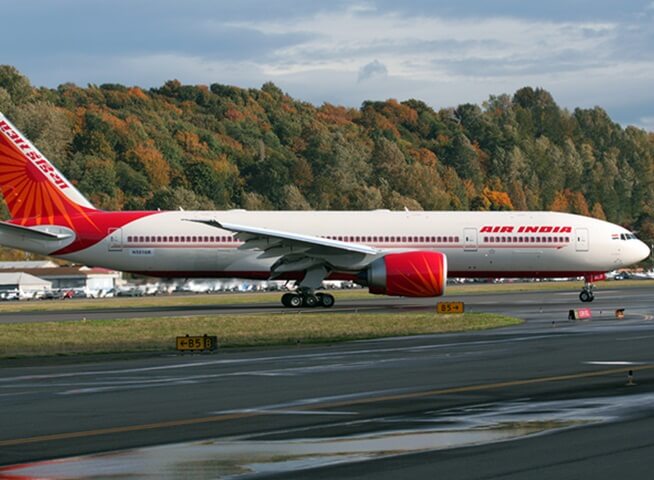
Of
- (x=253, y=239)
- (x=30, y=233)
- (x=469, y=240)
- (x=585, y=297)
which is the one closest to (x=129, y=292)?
(x=30, y=233)

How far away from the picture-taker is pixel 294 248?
162 feet

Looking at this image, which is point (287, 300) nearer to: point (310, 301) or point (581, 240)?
point (310, 301)

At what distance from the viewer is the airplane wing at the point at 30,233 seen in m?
50.2

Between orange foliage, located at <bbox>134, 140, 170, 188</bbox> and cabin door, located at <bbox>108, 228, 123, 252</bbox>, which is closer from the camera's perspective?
cabin door, located at <bbox>108, 228, 123, 252</bbox>

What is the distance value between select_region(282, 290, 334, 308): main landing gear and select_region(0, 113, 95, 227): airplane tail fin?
9.80 metres

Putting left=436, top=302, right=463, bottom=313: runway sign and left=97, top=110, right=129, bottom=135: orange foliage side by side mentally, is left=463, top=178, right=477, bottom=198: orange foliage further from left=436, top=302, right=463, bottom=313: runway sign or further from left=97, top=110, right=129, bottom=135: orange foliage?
left=436, top=302, right=463, bottom=313: runway sign

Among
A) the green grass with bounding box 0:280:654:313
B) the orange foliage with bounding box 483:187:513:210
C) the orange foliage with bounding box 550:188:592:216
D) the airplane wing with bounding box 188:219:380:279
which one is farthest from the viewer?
the orange foliage with bounding box 550:188:592:216

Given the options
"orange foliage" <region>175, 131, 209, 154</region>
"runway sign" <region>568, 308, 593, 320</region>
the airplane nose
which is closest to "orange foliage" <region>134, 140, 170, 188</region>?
"orange foliage" <region>175, 131, 209, 154</region>

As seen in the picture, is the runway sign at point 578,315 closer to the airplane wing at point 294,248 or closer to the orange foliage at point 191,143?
the airplane wing at point 294,248

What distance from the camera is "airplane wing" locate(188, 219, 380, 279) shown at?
48.2 meters

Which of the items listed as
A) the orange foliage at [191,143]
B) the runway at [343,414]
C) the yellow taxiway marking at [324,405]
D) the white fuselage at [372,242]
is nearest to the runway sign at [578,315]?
the white fuselage at [372,242]

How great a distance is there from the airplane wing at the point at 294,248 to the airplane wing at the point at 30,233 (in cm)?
649

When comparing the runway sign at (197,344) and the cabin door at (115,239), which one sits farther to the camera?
the cabin door at (115,239)

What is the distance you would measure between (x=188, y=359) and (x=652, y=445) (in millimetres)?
15000
